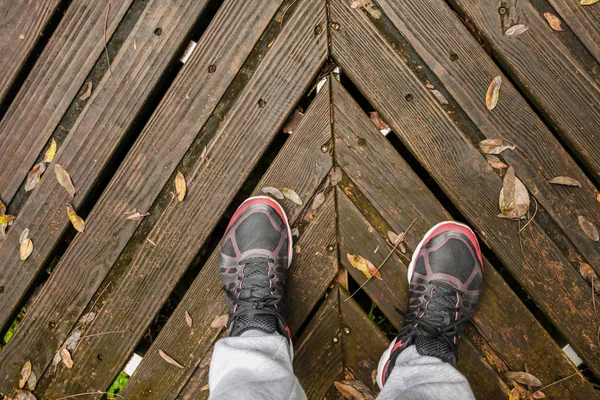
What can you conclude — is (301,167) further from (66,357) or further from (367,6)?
(66,357)

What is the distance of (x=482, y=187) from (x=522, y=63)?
535 millimetres

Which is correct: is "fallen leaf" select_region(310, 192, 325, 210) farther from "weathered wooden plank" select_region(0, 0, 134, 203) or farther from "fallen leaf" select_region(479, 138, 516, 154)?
"weathered wooden plank" select_region(0, 0, 134, 203)

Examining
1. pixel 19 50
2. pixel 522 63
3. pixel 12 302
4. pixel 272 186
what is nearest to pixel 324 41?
pixel 272 186

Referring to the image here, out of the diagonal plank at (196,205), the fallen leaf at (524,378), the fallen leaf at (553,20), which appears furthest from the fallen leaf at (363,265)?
the fallen leaf at (553,20)

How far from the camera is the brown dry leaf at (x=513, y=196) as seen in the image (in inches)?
64.9

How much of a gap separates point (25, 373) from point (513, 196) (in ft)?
7.54

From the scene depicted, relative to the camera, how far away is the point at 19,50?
173cm

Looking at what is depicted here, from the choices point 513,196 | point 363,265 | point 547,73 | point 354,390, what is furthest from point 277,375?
point 547,73

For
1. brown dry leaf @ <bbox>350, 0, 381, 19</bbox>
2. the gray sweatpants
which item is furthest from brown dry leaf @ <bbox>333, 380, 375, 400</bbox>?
brown dry leaf @ <bbox>350, 0, 381, 19</bbox>

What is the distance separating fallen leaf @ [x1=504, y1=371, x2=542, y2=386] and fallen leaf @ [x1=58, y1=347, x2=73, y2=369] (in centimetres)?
195

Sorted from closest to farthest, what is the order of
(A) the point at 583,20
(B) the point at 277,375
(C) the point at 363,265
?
1. (B) the point at 277,375
2. (A) the point at 583,20
3. (C) the point at 363,265

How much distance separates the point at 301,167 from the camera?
1.69 metres

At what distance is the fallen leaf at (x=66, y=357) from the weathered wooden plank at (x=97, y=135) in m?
0.30

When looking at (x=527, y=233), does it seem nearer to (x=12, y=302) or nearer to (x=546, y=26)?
(x=546, y=26)
